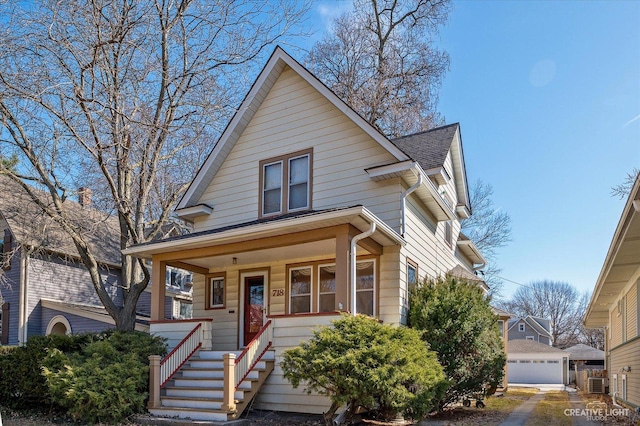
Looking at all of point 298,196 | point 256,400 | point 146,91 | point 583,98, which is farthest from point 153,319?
point 583,98

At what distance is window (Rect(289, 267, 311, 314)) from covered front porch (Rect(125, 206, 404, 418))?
24mm

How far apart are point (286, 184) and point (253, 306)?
323cm

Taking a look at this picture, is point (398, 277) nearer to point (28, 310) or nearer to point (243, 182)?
point (243, 182)

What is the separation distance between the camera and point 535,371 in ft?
130

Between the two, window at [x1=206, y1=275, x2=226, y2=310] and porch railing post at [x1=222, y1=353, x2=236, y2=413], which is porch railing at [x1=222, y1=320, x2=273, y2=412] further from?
window at [x1=206, y1=275, x2=226, y2=310]

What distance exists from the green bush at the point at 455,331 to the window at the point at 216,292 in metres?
5.15

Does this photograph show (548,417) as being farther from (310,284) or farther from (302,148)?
(302,148)

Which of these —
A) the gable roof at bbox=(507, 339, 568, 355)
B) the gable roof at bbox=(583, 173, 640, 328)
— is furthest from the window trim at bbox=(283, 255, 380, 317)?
the gable roof at bbox=(507, 339, 568, 355)

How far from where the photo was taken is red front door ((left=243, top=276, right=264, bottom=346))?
541 inches

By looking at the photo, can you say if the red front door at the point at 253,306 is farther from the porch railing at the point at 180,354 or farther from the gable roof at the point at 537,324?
the gable roof at the point at 537,324

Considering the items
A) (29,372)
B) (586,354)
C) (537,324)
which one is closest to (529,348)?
(586,354)

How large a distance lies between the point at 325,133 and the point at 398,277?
4.08 metres

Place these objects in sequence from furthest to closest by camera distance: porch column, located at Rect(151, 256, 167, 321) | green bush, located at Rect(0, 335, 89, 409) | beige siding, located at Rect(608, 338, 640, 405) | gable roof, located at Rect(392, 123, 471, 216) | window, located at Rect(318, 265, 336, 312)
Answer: gable roof, located at Rect(392, 123, 471, 216), porch column, located at Rect(151, 256, 167, 321), window, located at Rect(318, 265, 336, 312), beige siding, located at Rect(608, 338, 640, 405), green bush, located at Rect(0, 335, 89, 409)

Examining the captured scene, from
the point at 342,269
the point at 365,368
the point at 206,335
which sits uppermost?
the point at 342,269
